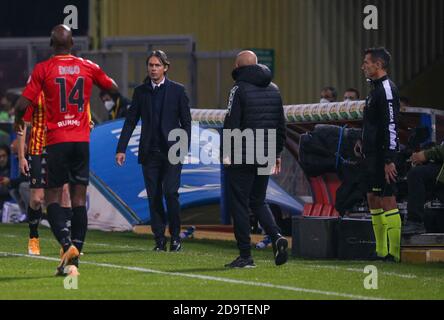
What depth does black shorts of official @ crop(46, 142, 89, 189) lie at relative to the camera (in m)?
12.5

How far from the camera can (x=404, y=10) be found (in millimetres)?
26469

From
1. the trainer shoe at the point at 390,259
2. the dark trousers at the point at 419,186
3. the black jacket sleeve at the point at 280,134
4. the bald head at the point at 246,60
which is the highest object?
the bald head at the point at 246,60

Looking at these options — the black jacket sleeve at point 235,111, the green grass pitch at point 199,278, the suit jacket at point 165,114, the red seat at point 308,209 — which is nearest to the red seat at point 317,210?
the red seat at point 308,209

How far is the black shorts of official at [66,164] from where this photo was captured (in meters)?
12.5

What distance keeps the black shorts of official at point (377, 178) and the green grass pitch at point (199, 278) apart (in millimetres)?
703

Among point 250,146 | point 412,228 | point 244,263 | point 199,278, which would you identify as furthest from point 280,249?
point 412,228

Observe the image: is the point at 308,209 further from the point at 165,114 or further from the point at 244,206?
the point at 244,206

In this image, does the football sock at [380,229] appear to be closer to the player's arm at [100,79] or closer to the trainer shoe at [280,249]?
the trainer shoe at [280,249]

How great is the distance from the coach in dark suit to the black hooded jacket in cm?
232

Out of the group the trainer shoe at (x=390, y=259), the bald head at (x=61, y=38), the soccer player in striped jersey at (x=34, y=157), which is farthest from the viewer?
the trainer shoe at (x=390, y=259)

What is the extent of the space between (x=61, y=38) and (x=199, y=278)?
2263 mm

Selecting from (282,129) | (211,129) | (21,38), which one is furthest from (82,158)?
(21,38)

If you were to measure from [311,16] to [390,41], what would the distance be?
4.73ft

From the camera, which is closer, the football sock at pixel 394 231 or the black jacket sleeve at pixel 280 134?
the black jacket sleeve at pixel 280 134
